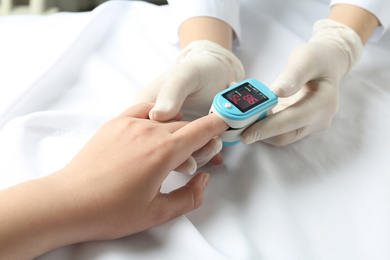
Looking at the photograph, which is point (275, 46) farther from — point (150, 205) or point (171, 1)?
point (150, 205)

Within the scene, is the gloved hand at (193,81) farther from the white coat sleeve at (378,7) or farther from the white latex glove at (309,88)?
the white coat sleeve at (378,7)

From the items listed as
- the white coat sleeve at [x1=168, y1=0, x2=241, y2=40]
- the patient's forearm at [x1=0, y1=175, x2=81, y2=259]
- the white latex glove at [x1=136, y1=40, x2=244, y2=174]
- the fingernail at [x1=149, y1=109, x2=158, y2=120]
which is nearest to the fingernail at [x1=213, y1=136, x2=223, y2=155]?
the white latex glove at [x1=136, y1=40, x2=244, y2=174]

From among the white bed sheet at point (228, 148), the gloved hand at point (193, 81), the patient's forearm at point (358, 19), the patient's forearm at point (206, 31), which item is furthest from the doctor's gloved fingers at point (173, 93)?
the patient's forearm at point (358, 19)

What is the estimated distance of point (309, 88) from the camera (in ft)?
2.92

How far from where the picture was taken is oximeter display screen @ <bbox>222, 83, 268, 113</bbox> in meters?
0.73

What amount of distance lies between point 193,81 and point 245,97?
129 mm

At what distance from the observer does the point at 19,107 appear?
0.86 metres

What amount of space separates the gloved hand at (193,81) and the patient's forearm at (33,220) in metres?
0.24

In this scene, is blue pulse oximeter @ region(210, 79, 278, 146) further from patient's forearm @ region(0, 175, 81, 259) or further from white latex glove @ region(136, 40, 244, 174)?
patient's forearm @ region(0, 175, 81, 259)

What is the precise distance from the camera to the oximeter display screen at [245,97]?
730 millimetres

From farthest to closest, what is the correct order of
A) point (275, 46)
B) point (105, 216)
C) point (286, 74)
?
point (275, 46) → point (286, 74) → point (105, 216)

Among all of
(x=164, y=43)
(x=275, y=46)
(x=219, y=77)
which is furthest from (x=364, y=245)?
(x=164, y=43)

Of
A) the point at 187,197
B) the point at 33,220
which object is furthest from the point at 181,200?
the point at 33,220

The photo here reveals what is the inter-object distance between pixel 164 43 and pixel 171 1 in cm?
12
